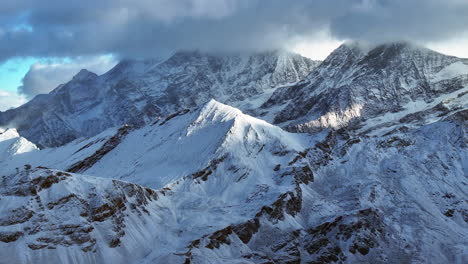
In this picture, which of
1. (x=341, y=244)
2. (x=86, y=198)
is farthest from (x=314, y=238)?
(x=86, y=198)

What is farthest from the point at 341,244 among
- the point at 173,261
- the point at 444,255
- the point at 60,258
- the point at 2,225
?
the point at 2,225

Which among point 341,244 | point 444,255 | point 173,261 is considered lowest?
point 444,255

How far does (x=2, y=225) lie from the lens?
→ 159750 millimetres

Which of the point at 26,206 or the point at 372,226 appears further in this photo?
the point at 372,226

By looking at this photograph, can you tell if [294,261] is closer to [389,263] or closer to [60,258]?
[389,263]

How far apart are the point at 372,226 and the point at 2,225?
11475cm

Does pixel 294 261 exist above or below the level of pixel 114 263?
below

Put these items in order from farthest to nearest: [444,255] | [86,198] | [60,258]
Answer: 1. [444,255]
2. [86,198]
3. [60,258]

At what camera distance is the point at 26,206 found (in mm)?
167125

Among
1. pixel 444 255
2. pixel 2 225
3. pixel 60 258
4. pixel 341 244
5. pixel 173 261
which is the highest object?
pixel 2 225

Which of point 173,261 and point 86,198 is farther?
point 86,198

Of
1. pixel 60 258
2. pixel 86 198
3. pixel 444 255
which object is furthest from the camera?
pixel 444 255

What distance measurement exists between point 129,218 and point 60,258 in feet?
99.1

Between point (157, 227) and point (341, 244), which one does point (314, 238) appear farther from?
point (157, 227)
